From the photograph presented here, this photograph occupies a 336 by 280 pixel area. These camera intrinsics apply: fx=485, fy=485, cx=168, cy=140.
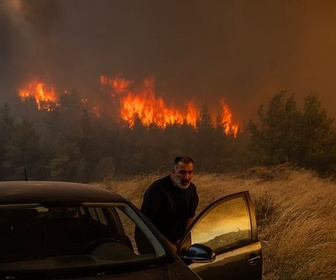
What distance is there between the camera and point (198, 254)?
2924mm

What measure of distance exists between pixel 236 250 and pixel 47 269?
1491mm

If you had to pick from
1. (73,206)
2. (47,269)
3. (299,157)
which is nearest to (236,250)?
(73,206)

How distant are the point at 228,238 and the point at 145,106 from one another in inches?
2802

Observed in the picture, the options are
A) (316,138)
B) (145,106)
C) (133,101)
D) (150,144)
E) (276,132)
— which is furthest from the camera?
(133,101)

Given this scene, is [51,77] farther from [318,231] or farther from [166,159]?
[318,231]

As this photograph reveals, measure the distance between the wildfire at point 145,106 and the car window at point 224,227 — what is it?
60.2 m

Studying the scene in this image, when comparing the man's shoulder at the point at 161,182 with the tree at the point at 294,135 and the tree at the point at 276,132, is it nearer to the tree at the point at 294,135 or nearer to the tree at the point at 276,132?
the tree at the point at 294,135

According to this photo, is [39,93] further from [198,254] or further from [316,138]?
[198,254]

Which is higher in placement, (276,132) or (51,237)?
(276,132)

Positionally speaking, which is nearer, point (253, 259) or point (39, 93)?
point (253, 259)

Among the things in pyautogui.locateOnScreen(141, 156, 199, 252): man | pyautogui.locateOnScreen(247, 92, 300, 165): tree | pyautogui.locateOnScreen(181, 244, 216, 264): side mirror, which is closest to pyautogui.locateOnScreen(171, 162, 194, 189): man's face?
pyautogui.locateOnScreen(141, 156, 199, 252): man

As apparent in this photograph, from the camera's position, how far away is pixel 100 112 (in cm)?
7750

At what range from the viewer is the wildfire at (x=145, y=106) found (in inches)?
2677

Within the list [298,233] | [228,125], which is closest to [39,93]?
[228,125]
